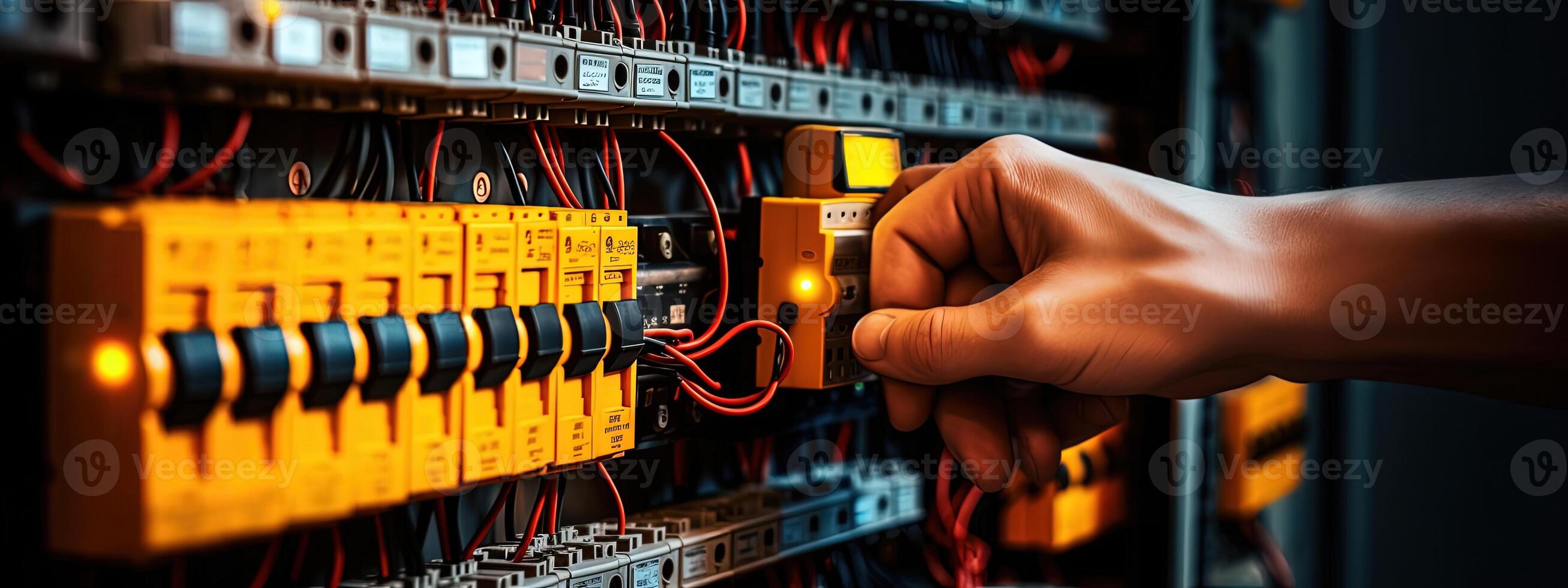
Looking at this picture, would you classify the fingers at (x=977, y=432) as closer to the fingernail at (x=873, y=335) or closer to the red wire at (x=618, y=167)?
the fingernail at (x=873, y=335)

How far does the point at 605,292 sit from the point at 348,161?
0.86 ft

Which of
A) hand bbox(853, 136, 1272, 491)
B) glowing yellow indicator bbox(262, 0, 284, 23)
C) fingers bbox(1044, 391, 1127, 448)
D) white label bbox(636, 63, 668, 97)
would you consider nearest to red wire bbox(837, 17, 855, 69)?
hand bbox(853, 136, 1272, 491)

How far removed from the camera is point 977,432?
1.31 metres

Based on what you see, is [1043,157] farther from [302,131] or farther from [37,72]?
[37,72]

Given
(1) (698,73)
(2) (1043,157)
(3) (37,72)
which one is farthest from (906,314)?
(3) (37,72)

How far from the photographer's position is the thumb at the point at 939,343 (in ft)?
3.76

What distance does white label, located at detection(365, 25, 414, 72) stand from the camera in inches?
33.7

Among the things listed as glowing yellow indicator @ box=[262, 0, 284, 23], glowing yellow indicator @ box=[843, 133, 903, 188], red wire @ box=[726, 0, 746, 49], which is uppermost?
red wire @ box=[726, 0, 746, 49]

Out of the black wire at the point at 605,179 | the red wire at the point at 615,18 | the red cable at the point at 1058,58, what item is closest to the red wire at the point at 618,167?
the black wire at the point at 605,179

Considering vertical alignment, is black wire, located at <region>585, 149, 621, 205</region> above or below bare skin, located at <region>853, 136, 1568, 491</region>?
above

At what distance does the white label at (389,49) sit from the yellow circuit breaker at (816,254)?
485 millimetres

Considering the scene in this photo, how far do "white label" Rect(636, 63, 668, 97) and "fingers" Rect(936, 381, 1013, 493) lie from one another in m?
0.48

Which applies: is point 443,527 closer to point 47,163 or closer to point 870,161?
point 47,163

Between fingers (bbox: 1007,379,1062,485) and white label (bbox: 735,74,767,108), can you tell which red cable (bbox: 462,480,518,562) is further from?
fingers (bbox: 1007,379,1062,485)
